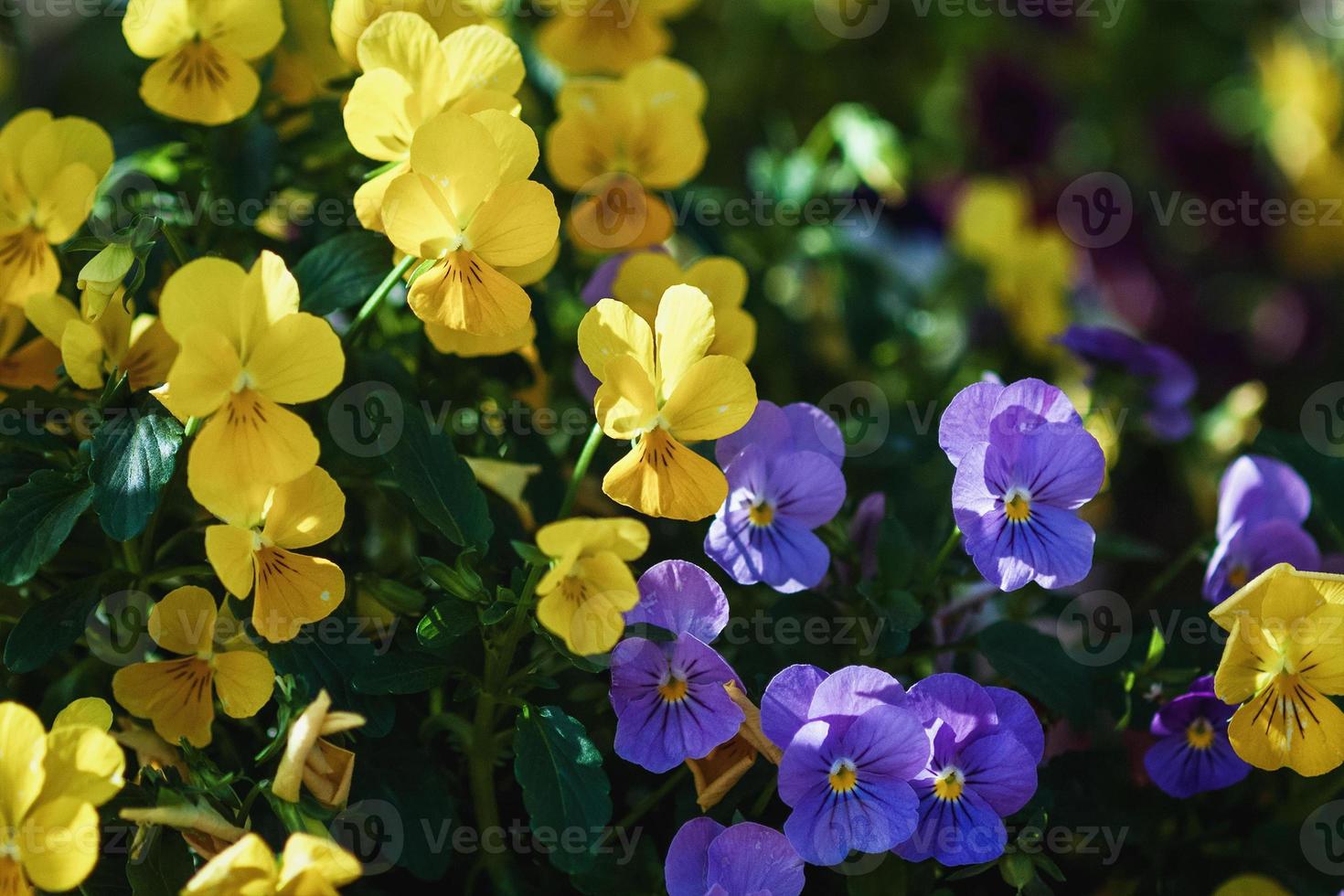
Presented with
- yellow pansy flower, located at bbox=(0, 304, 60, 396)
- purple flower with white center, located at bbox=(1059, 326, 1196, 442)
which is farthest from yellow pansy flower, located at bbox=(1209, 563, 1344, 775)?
yellow pansy flower, located at bbox=(0, 304, 60, 396)

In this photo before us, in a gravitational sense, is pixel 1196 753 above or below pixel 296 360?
below

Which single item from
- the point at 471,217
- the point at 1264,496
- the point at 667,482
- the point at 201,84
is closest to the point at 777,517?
the point at 667,482

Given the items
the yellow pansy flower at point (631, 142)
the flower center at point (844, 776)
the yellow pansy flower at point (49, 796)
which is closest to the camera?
the yellow pansy flower at point (49, 796)

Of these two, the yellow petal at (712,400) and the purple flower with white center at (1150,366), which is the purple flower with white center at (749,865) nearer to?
the yellow petal at (712,400)

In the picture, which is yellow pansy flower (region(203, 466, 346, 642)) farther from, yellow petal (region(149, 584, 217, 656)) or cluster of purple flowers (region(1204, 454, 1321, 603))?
cluster of purple flowers (region(1204, 454, 1321, 603))

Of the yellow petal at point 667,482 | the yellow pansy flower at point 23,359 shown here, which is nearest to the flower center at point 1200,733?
the yellow petal at point 667,482

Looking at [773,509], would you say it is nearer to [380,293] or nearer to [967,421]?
[967,421]
